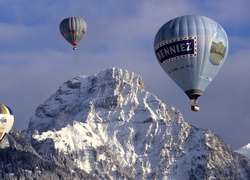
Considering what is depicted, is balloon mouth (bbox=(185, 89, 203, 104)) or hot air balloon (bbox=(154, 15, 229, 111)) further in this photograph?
hot air balloon (bbox=(154, 15, 229, 111))

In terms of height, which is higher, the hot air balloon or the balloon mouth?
the hot air balloon

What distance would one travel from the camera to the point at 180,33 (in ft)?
544

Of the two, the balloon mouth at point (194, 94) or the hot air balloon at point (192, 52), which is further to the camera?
the hot air balloon at point (192, 52)

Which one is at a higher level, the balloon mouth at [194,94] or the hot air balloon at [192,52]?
the hot air balloon at [192,52]

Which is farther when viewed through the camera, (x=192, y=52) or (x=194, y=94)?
(x=192, y=52)

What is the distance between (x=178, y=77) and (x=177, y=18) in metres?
10.4

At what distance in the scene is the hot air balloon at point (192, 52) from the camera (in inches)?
6476

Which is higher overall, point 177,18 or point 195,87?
point 177,18

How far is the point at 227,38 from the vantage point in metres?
170

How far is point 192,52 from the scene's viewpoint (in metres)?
164

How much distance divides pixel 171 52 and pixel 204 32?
20.3ft

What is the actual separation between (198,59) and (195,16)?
876cm

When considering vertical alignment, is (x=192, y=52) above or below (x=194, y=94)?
above

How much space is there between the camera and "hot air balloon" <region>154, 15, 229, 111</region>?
16450 cm
